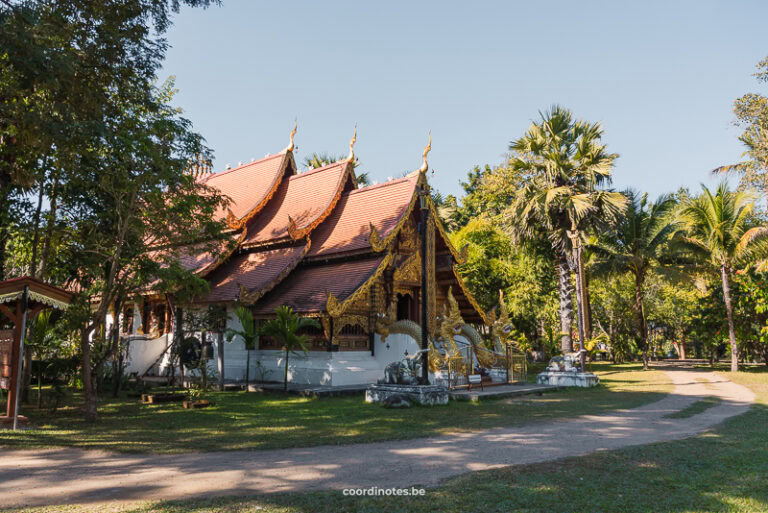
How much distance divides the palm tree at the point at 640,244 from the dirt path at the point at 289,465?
20025 mm

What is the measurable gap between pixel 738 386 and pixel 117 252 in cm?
1758

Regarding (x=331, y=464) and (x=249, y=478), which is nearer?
(x=249, y=478)

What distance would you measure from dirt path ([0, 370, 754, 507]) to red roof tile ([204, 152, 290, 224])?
43.1ft

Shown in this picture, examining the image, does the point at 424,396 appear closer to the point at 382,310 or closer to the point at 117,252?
the point at 382,310

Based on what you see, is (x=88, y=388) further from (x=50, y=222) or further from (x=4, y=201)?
(x=4, y=201)

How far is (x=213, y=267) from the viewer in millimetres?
17156

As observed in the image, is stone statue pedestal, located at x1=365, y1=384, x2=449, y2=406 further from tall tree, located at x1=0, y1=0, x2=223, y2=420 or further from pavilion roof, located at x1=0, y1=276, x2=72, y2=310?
pavilion roof, located at x1=0, y1=276, x2=72, y2=310

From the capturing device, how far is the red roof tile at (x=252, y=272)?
15.9 metres

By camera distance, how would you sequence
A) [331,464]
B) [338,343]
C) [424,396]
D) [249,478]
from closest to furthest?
[249,478], [331,464], [424,396], [338,343]

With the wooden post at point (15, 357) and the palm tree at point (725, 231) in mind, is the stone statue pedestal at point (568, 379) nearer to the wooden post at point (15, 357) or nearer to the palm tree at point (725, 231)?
the palm tree at point (725, 231)

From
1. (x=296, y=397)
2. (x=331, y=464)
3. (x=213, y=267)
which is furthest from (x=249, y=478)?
(x=213, y=267)

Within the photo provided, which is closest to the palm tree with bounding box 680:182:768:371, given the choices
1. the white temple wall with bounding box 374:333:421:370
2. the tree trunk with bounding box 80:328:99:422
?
the white temple wall with bounding box 374:333:421:370

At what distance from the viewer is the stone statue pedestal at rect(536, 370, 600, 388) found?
55.3 feet

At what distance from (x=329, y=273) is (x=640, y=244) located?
18.1 meters
